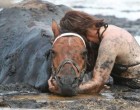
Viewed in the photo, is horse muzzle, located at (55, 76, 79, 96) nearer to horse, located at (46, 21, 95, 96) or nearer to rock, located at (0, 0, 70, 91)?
horse, located at (46, 21, 95, 96)

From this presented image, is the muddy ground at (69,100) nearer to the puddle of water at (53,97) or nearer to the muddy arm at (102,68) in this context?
the puddle of water at (53,97)

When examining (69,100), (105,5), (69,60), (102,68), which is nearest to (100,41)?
(102,68)

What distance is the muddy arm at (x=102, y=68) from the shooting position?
6.91 metres

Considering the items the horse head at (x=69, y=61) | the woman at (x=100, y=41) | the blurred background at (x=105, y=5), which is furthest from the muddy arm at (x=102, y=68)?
the blurred background at (x=105, y=5)

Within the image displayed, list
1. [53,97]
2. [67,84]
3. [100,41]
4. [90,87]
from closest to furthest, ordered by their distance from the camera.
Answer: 1. [67,84]
2. [53,97]
3. [90,87]
4. [100,41]

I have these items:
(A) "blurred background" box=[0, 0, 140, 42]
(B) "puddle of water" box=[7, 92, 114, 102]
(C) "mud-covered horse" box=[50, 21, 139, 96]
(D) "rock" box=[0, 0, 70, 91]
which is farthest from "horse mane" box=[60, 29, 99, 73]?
(A) "blurred background" box=[0, 0, 140, 42]

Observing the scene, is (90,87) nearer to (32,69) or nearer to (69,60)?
(69,60)

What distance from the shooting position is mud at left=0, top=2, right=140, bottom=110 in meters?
6.13

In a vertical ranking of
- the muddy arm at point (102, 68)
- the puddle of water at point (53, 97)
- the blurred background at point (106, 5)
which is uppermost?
the muddy arm at point (102, 68)

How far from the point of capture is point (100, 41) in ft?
23.2

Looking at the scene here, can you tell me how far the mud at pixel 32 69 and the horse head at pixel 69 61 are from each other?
0.63ft

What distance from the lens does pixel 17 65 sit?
8.79m

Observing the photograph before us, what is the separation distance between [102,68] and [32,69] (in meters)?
1.57

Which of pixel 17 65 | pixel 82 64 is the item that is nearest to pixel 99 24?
pixel 82 64
